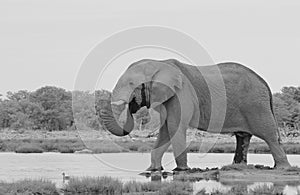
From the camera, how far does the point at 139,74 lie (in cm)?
2056

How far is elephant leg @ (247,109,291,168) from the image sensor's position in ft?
73.5

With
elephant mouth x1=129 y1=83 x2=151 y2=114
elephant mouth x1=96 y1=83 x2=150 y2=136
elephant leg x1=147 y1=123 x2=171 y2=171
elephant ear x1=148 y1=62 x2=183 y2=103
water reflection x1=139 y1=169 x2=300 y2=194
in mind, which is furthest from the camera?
elephant leg x1=147 y1=123 x2=171 y2=171

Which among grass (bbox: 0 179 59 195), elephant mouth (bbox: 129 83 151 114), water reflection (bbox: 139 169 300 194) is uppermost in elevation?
elephant mouth (bbox: 129 83 151 114)

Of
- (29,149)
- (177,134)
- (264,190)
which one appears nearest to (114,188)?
(264,190)

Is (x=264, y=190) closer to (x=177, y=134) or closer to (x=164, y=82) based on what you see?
(x=177, y=134)

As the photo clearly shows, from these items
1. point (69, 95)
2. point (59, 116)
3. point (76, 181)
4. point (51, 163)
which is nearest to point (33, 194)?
point (76, 181)

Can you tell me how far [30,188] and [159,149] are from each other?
5.54m

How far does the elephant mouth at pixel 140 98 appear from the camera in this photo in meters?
20.4

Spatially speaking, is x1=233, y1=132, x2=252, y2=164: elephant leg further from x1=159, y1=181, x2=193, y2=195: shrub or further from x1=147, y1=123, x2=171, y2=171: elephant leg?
x1=159, y1=181, x2=193, y2=195: shrub

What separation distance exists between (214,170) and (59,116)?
2546 inches

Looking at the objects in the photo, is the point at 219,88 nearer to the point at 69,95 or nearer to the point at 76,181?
the point at 76,181

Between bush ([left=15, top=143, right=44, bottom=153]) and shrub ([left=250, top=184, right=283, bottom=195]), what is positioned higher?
bush ([left=15, top=143, right=44, bottom=153])

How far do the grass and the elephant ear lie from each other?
5.03m

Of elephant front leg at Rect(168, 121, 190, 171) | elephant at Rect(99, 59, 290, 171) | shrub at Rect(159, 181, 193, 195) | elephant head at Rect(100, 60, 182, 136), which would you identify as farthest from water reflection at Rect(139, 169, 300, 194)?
elephant head at Rect(100, 60, 182, 136)
